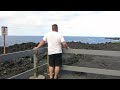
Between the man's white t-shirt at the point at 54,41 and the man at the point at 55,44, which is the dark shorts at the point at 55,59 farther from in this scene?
the man's white t-shirt at the point at 54,41

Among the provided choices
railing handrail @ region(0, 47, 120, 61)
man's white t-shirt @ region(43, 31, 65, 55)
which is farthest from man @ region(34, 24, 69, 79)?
railing handrail @ region(0, 47, 120, 61)

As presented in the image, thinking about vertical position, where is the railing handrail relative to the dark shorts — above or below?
above

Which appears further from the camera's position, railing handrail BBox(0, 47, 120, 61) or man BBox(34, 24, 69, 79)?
man BBox(34, 24, 69, 79)

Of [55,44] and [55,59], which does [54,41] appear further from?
[55,59]

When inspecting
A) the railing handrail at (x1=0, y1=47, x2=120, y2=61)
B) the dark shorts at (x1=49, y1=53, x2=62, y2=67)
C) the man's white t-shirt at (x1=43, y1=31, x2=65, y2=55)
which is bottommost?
the dark shorts at (x1=49, y1=53, x2=62, y2=67)

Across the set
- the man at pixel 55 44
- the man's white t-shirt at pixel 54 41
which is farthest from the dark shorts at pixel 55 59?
the man's white t-shirt at pixel 54 41

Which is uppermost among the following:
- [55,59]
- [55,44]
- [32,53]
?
[55,44]

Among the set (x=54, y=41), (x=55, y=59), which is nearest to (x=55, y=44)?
(x=54, y=41)

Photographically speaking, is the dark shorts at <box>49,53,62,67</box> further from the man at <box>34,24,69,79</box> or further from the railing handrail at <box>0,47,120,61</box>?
Answer: the railing handrail at <box>0,47,120,61</box>
